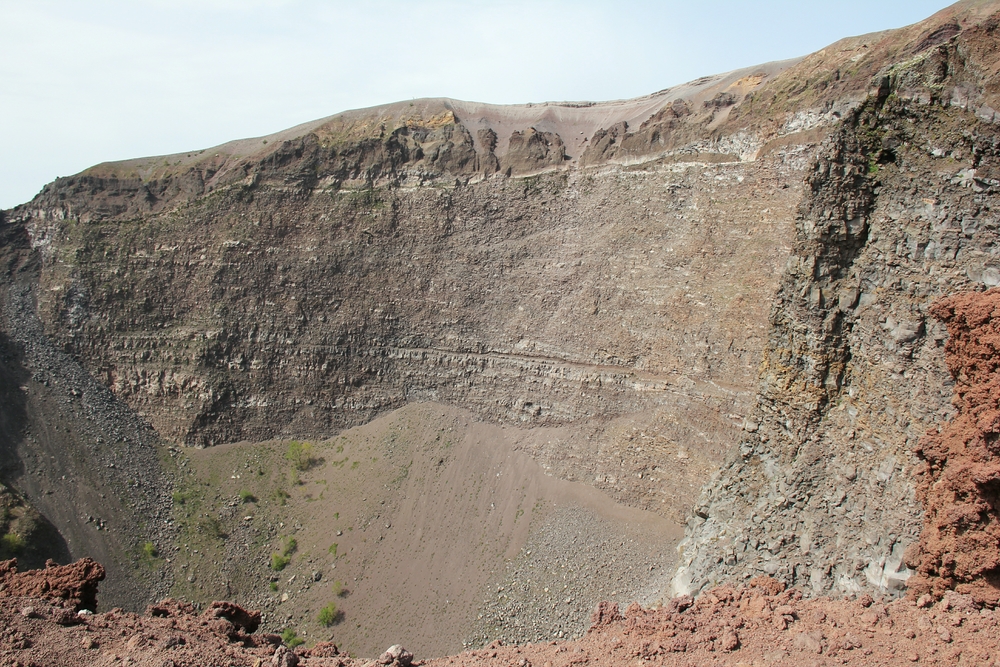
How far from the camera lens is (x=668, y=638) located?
30.8 feet

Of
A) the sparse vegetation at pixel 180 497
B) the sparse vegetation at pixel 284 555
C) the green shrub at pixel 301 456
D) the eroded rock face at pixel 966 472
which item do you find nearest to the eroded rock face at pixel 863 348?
the eroded rock face at pixel 966 472

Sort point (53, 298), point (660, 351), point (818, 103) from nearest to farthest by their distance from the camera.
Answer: point (818, 103) → point (660, 351) → point (53, 298)

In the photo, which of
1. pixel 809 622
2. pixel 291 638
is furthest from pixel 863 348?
pixel 291 638

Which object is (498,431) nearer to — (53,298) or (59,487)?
(59,487)

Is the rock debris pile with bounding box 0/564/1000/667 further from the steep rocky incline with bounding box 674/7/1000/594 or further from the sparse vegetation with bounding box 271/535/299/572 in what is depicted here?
the sparse vegetation with bounding box 271/535/299/572

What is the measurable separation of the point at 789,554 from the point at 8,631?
41.0 feet

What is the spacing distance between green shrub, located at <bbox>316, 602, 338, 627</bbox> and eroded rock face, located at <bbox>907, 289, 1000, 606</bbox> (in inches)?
806

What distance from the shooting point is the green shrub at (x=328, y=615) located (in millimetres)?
23797

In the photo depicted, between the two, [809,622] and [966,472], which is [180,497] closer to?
[809,622]

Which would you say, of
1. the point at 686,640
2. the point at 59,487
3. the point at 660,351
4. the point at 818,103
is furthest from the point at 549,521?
the point at 59,487

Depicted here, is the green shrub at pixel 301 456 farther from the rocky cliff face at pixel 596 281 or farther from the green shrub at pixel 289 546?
the green shrub at pixel 289 546

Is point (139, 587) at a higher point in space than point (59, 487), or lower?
lower

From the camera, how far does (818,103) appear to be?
22062mm

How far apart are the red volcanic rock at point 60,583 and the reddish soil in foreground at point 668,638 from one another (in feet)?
3.33
